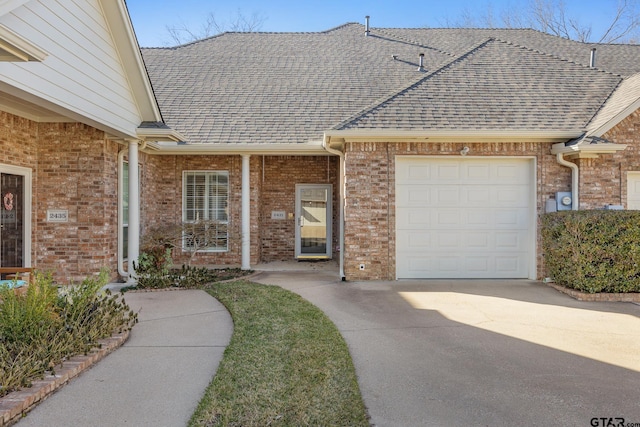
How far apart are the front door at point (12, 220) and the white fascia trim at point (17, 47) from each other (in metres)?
4.26

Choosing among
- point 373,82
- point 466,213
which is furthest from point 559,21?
point 466,213

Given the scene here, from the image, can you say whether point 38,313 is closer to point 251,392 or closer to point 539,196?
point 251,392

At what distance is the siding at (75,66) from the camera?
5.86m

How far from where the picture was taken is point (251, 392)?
13.2ft

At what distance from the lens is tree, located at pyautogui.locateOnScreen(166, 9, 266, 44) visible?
2589 cm

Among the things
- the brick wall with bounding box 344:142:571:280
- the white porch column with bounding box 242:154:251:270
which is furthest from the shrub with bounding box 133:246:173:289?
the brick wall with bounding box 344:142:571:280

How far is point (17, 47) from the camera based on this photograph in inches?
174

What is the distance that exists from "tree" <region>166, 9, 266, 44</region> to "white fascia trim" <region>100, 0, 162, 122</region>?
1833cm

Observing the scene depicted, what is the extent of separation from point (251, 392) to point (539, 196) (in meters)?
7.88

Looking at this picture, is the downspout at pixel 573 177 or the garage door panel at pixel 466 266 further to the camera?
the garage door panel at pixel 466 266

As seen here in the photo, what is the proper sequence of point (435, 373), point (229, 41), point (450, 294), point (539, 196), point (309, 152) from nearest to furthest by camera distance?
1. point (435, 373)
2. point (450, 294)
3. point (539, 196)
4. point (309, 152)
5. point (229, 41)

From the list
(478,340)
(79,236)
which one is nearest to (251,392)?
(478,340)

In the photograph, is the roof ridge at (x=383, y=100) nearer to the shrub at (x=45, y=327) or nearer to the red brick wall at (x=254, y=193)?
the red brick wall at (x=254, y=193)

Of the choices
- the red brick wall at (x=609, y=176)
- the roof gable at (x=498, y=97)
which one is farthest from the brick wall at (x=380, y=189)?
the roof gable at (x=498, y=97)
